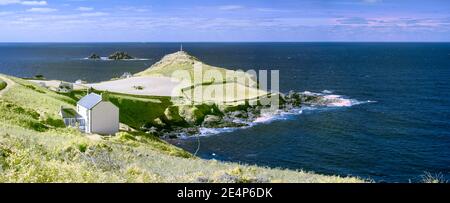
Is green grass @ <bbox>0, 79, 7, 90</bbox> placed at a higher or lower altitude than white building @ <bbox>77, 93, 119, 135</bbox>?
higher

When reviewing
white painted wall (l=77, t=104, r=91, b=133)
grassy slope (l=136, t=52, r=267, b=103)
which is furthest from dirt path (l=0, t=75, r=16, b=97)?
grassy slope (l=136, t=52, r=267, b=103)

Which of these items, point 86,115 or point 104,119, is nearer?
point 104,119

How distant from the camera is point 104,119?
56688 mm

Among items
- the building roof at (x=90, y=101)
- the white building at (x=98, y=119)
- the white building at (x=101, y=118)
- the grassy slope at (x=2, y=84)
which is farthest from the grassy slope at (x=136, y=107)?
the white building at (x=101, y=118)

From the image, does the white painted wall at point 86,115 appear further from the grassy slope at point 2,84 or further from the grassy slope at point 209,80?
the grassy slope at point 209,80

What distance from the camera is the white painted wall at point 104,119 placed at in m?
56.4

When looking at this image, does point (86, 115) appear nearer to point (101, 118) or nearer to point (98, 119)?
point (98, 119)

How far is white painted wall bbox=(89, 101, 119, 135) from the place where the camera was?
2219 inches

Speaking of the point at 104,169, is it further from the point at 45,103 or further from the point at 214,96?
the point at 214,96

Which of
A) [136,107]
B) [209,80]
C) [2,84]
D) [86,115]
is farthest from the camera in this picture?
[209,80]

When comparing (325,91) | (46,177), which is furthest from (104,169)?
(325,91)

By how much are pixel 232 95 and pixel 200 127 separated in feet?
82.8

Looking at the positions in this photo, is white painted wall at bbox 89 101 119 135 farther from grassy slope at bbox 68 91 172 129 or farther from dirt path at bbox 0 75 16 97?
grassy slope at bbox 68 91 172 129

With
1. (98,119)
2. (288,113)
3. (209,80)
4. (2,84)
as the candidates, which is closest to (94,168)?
(98,119)
